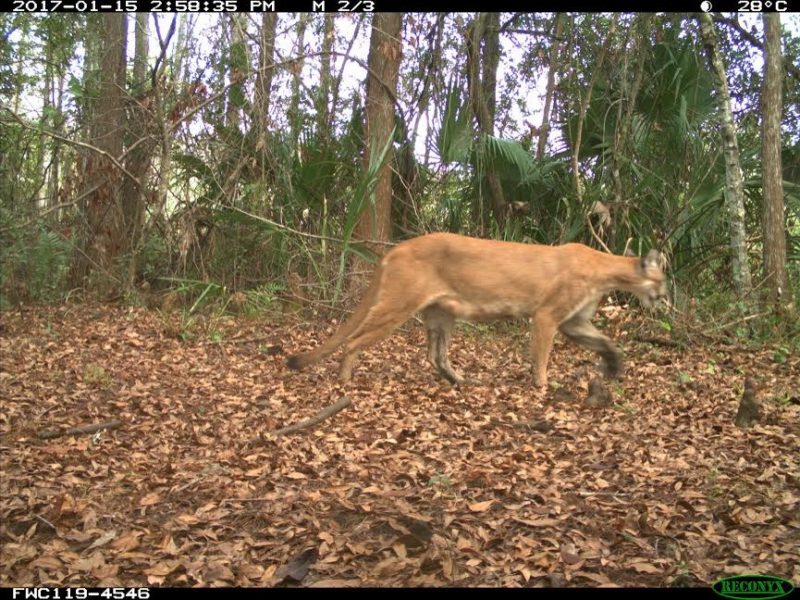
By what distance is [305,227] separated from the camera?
35.0 feet

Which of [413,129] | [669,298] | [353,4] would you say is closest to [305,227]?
[413,129]

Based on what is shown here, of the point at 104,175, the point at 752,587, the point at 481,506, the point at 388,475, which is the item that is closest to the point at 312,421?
the point at 388,475

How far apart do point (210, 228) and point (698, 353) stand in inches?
264

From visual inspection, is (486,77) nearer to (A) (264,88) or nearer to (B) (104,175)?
(A) (264,88)

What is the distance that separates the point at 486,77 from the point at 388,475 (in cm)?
→ 945

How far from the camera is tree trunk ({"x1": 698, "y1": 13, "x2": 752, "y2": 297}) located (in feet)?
30.3

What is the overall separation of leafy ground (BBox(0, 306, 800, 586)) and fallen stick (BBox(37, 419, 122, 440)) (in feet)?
0.35

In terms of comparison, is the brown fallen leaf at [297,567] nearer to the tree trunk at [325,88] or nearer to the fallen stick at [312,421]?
the fallen stick at [312,421]

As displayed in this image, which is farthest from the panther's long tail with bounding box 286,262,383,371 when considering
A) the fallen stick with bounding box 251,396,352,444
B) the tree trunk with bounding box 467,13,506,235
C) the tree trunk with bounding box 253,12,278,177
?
the tree trunk with bounding box 253,12,278,177

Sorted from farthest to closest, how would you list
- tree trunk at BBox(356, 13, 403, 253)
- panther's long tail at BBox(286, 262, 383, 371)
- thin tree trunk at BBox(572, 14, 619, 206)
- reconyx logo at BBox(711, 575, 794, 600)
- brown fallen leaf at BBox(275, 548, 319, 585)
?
tree trunk at BBox(356, 13, 403, 253), thin tree trunk at BBox(572, 14, 619, 206), panther's long tail at BBox(286, 262, 383, 371), brown fallen leaf at BBox(275, 548, 319, 585), reconyx logo at BBox(711, 575, 794, 600)

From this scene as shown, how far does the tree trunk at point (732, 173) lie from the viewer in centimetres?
923

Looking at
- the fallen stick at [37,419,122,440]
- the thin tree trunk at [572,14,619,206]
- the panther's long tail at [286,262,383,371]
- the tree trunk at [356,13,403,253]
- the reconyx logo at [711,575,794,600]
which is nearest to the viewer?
the reconyx logo at [711,575,794,600]

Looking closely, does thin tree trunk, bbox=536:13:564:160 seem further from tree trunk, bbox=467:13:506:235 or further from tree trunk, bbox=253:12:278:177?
tree trunk, bbox=253:12:278:177

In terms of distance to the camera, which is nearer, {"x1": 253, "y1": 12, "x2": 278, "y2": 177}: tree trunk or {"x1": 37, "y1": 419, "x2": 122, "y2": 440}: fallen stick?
{"x1": 37, "y1": 419, "x2": 122, "y2": 440}: fallen stick
